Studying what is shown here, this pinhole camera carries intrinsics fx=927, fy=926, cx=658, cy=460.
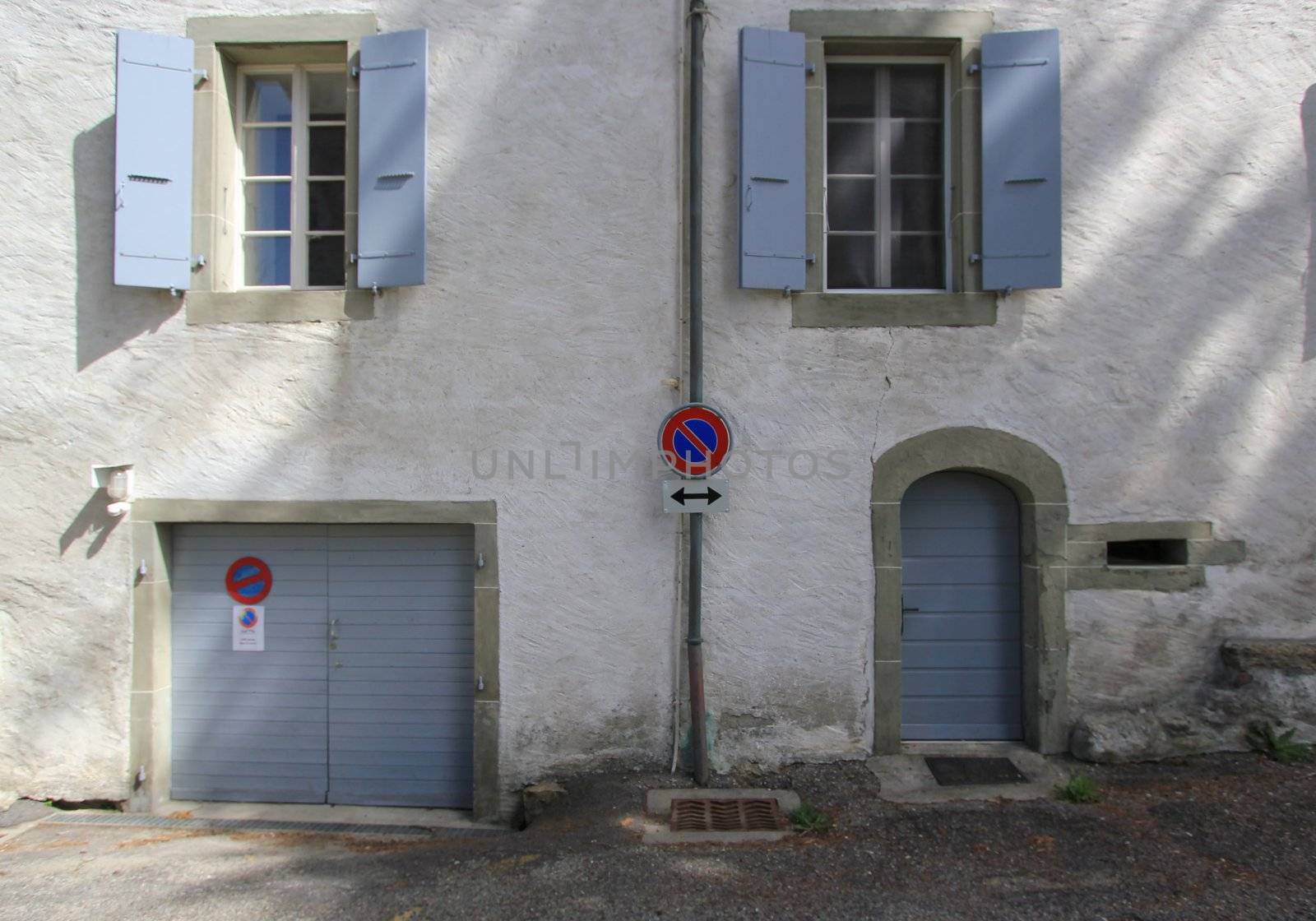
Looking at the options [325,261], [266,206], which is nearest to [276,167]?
[266,206]

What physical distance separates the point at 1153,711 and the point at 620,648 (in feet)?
10.8

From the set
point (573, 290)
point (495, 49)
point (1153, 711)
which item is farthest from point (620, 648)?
point (495, 49)

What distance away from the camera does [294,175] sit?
606cm

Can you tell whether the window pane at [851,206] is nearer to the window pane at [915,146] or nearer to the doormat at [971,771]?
the window pane at [915,146]

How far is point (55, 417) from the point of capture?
5828mm

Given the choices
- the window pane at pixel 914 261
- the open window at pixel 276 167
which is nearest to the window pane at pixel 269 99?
the open window at pixel 276 167

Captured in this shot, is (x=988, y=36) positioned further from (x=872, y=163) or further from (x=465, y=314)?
(x=465, y=314)

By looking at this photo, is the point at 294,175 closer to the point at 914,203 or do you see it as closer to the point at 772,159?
the point at 772,159

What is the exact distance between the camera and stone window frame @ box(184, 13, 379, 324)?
18.9 ft

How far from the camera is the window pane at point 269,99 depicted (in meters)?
6.15

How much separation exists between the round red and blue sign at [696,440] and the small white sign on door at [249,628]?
2.95 meters

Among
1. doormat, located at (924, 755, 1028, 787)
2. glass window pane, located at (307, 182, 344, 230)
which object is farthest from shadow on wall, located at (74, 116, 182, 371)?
doormat, located at (924, 755, 1028, 787)

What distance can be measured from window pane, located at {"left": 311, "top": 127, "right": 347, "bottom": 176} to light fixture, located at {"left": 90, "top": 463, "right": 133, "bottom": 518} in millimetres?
2252

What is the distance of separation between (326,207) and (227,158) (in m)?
0.67
